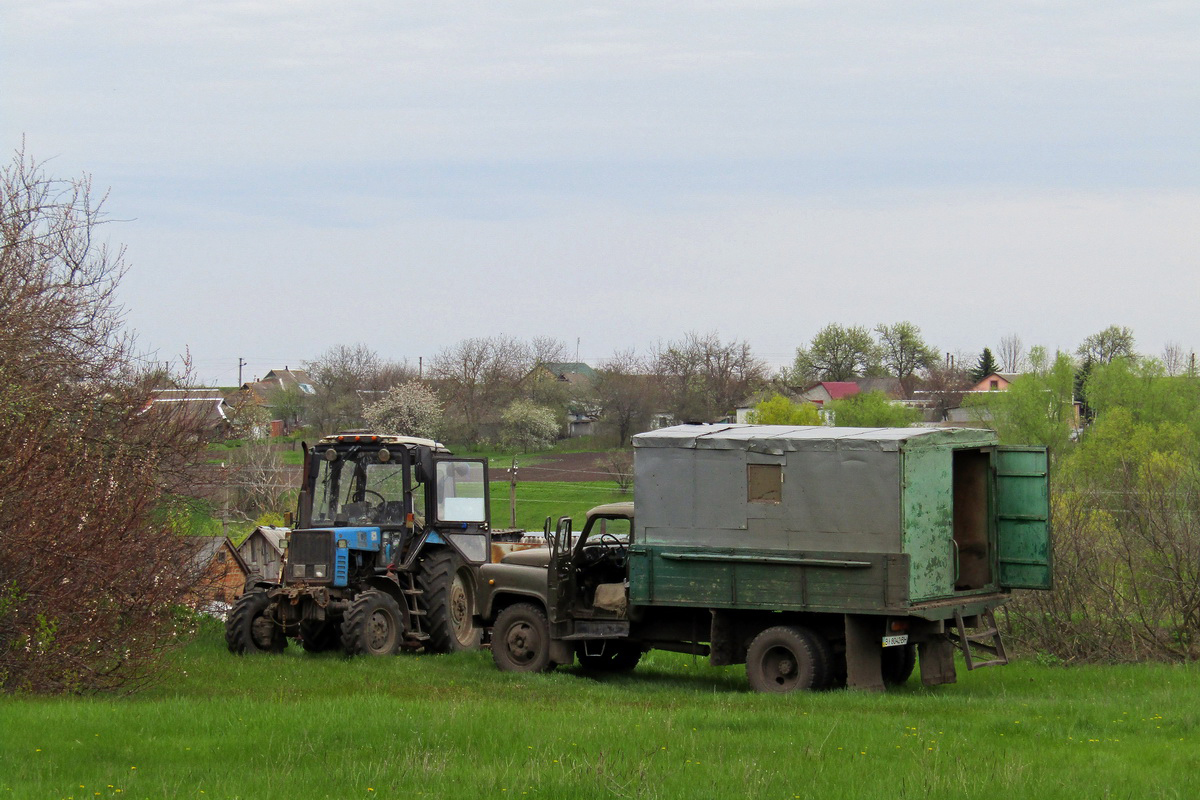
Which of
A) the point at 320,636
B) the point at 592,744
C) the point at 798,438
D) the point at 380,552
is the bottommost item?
the point at 320,636

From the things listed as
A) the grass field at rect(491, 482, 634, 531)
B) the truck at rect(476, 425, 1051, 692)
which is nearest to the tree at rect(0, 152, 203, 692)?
the truck at rect(476, 425, 1051, 692)

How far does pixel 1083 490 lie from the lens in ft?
63.3

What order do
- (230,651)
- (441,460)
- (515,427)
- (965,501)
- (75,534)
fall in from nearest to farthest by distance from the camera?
1. (75,534)
2. (965,501)
3. (230,651)
4. (441,460)
5. (515,427)

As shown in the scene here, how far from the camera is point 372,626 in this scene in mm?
16703

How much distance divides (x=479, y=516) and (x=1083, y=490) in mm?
8724

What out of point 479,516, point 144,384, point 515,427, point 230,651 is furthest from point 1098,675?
point 515,427

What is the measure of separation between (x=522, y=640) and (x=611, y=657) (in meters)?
1.36

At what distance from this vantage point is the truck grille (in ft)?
57.0

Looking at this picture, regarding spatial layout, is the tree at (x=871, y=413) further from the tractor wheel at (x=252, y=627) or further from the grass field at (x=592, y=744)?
the grass field at (x=592, y=744)

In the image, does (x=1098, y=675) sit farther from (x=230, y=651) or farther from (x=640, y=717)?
(x=230, y=651)

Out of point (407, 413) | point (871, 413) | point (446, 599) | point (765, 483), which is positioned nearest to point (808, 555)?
point (765, 483)

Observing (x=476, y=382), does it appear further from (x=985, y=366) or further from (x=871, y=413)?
(x=985, y=366)

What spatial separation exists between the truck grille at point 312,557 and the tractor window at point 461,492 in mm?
1726

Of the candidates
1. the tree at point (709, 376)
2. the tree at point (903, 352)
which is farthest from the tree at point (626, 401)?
the tree at point (903, 352)
